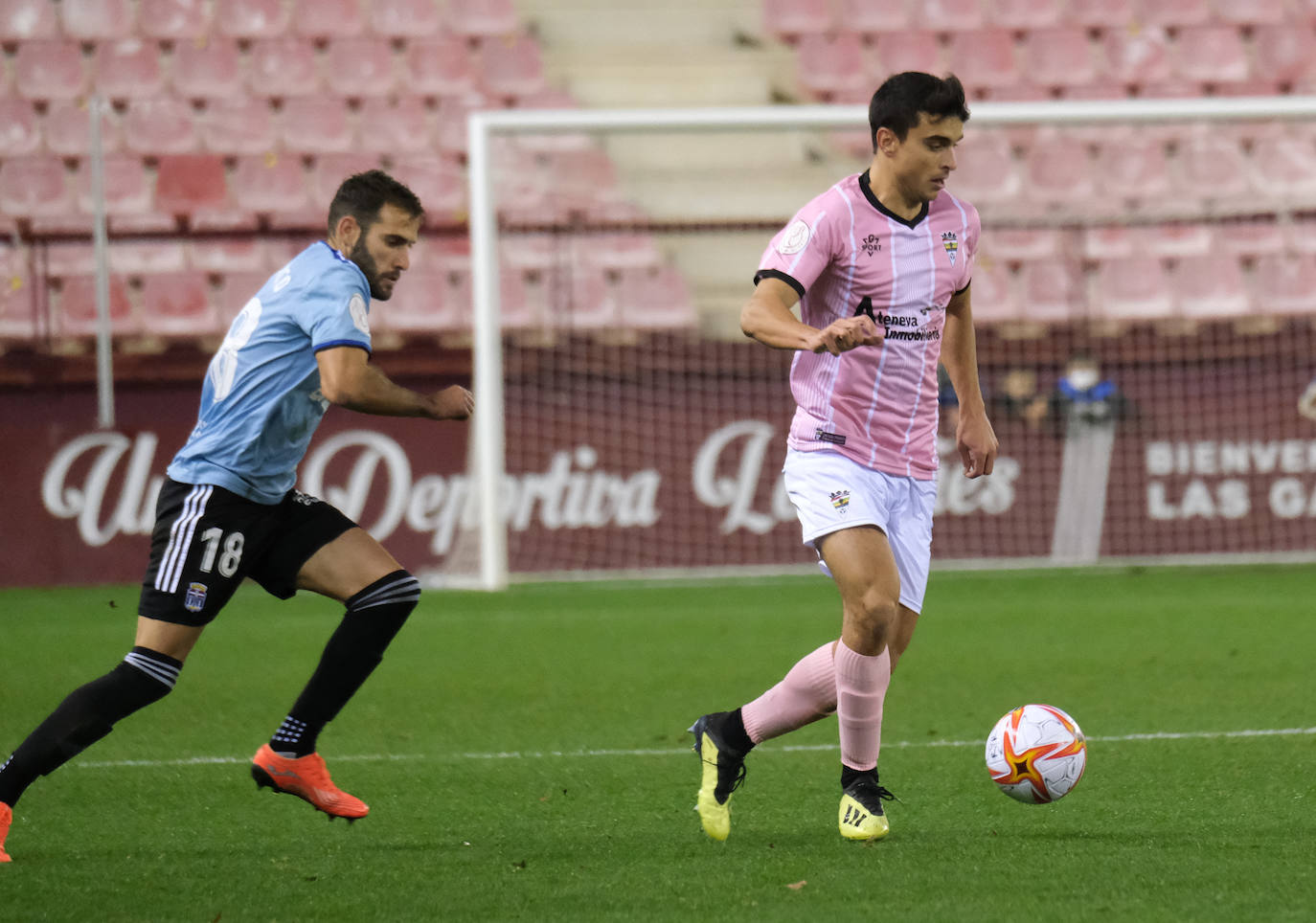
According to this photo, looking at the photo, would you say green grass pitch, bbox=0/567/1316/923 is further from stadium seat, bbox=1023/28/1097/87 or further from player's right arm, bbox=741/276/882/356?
stadium seat, bbox=1023/28/1097/87

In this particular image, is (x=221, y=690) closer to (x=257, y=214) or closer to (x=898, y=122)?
(x=898, y=122)

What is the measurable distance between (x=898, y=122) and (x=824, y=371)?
65 centimetres

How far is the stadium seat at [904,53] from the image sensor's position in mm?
15234

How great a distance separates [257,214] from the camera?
1355cm

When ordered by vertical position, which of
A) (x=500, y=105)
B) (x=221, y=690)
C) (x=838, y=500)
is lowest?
(x=221, y=690)

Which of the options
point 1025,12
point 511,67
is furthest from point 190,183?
point 1025,12

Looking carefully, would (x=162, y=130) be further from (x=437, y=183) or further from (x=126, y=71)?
(x=437, y=183)

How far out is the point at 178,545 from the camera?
4227 millimetres

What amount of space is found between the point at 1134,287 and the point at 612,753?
9.26 m

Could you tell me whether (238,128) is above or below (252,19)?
below

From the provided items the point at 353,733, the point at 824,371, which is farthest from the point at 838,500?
the point at 353,733

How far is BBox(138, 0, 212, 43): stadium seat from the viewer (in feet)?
48.8

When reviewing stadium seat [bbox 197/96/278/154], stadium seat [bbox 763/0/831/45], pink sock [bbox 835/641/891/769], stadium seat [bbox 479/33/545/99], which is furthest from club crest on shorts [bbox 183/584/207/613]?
stadium seat [bbox 763/0/831/45]

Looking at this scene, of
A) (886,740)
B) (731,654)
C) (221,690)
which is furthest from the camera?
Answer: (731,654)
